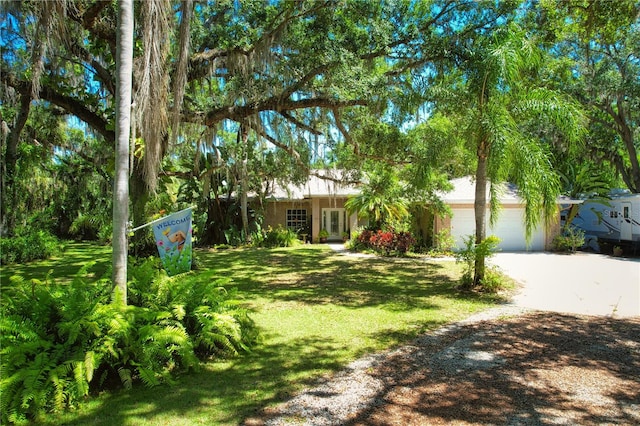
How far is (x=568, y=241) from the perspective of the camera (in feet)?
65.6

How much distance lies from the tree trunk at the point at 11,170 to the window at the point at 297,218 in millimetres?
13144

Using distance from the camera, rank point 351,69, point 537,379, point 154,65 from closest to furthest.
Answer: point 537,379 → point 154,65 → point 351,69

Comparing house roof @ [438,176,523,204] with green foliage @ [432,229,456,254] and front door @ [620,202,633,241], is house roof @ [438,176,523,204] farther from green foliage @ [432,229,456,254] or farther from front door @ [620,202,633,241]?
front door @ [620,202,633,241]

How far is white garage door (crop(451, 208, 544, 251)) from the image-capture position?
20.4 m

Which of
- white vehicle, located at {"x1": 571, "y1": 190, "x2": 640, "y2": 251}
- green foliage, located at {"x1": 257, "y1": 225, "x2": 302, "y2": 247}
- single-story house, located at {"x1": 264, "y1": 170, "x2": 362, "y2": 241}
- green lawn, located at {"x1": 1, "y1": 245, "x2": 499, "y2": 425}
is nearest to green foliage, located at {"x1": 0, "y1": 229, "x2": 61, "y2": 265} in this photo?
green lawn, located at {"x1": 1, "y1": 245, "x2": 499, "y2": 425}

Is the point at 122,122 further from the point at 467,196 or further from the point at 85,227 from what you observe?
the point at 85,227

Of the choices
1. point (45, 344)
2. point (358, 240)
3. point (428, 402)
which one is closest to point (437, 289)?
point (428, 402)

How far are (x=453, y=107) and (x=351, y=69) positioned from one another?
2.58 metres

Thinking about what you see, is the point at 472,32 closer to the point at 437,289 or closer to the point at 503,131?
the point at 503,131

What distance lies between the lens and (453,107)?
401 inches

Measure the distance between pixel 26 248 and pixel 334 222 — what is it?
14.7 meters

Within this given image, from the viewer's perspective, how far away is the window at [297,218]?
2550 centimetres

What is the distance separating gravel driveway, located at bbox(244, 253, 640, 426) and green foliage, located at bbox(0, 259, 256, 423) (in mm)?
1504

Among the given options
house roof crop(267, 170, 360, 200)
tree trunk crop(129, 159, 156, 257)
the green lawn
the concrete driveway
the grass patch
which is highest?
house roof crop(267, 170, 360, 200)
